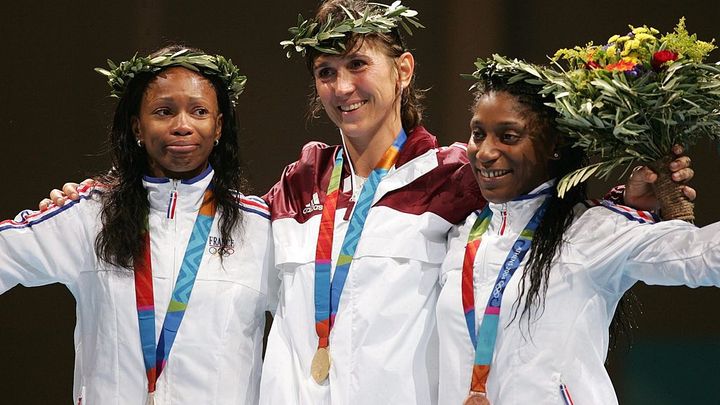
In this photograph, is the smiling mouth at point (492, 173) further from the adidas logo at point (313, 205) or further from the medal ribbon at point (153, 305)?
the medal ribbon at point (153, 305)

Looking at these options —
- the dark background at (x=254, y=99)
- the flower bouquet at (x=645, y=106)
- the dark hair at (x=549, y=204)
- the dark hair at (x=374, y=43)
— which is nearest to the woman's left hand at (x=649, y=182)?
the flower bouquet at (x=645, y=106)

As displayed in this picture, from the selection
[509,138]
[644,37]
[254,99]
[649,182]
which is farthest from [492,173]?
[254,99]

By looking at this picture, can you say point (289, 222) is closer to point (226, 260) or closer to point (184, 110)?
point (226, 260)

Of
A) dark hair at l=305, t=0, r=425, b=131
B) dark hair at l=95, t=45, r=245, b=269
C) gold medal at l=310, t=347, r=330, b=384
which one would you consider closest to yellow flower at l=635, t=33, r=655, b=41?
dark hair at l=305, t=0, r=425, b=131

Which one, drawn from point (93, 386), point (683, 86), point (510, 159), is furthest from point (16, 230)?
point (683, 86)

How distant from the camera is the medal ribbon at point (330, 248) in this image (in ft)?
9.67

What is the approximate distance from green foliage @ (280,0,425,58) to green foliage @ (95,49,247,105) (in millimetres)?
262

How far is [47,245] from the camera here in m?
3.06

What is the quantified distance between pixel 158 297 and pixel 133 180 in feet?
1.34

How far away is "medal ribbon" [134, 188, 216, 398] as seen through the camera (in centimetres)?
297

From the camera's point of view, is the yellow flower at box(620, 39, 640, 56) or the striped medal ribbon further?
the striped medal ribbon

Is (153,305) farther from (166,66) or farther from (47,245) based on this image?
(166,66)

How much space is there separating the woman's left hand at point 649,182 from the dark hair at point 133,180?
1.22m

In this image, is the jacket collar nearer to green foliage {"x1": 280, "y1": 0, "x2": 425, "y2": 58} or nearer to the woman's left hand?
green foliage {"x1": 280, "y1": 0, "x2": 425, "y2": 58}
